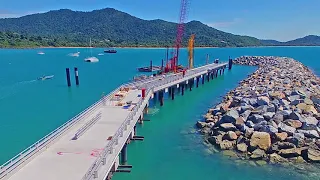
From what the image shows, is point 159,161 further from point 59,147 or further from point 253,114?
point 253,114

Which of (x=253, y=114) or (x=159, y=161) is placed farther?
(x=253, y=114)

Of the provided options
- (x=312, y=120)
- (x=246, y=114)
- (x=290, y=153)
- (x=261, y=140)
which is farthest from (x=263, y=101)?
(x=290, y=153)

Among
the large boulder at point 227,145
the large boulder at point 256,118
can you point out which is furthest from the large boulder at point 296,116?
the large boulder at point 227,145

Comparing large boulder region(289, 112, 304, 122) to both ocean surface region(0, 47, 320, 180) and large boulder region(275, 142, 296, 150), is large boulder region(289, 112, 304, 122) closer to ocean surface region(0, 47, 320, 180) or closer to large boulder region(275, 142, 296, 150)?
large boulder region(275, 142, 296, 150)

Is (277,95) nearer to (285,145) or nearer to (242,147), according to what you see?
(285,145)

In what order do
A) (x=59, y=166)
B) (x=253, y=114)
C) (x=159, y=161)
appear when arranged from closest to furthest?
(x=59, y=166)
(x=159, y=161)
(x=253, y=114)

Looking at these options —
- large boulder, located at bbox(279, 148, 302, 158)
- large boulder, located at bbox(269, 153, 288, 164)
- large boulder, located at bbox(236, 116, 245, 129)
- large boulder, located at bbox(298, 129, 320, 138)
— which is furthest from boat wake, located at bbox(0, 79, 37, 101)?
large boulder, located at bbox(298, 129, 320, 138)

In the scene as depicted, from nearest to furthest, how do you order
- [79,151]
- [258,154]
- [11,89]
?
[79,151], [258,154], [11,89]

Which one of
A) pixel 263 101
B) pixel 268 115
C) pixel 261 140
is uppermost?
pixel 263 101

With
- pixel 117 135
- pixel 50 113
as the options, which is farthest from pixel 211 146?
pixel 50 113
